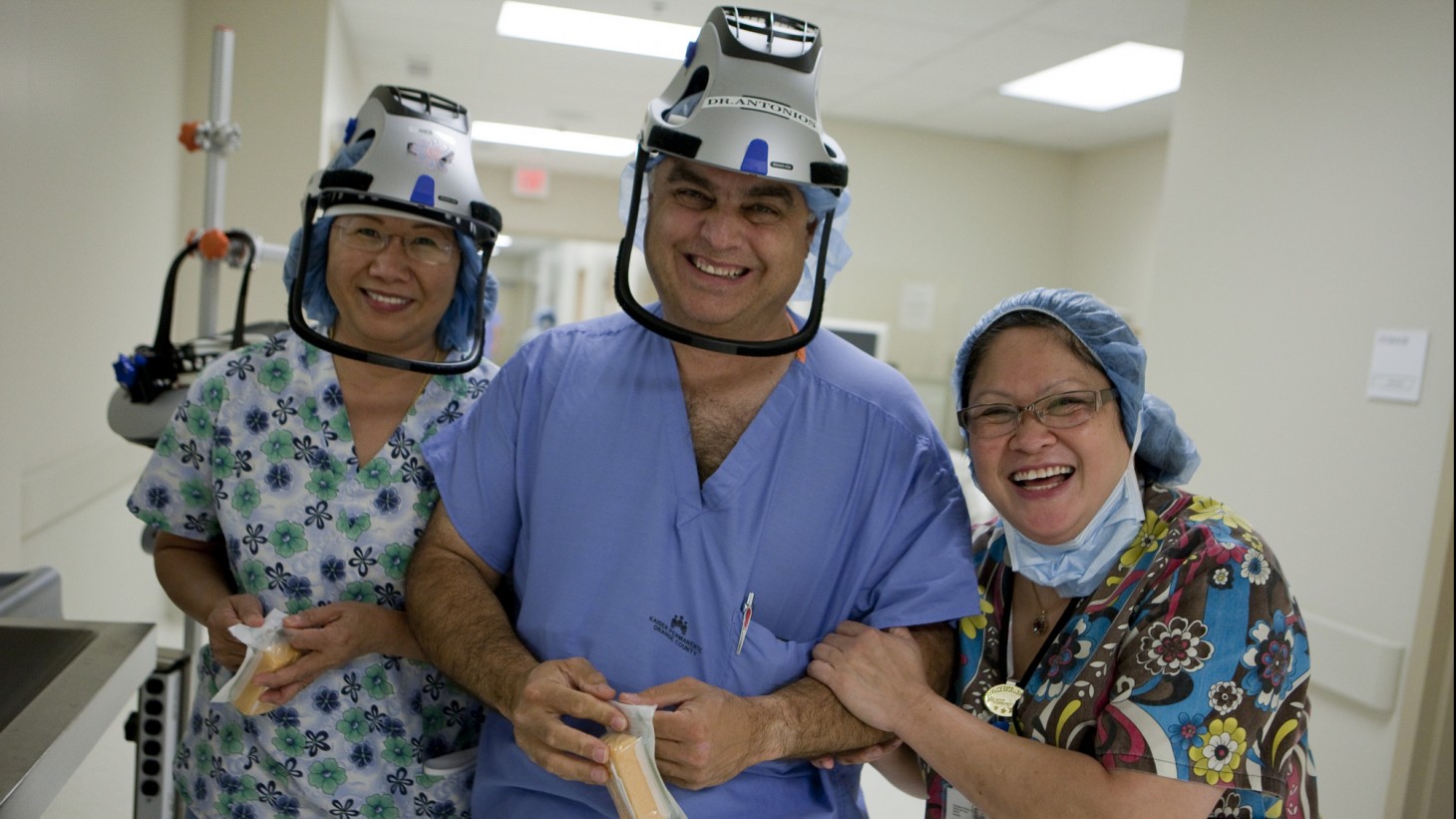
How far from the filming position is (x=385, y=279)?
1.46 m

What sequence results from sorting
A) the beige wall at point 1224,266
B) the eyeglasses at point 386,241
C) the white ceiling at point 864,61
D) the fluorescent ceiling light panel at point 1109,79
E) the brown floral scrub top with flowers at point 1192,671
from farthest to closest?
1. the fluorescent ceiling light panel at point 1109,79
2. the white ceiling at point 864,61
3. the beige wall at point 1224,266
4. the eyeglasses at point 386,241
5. the brown floral scrub top with flowers at point 1192,671

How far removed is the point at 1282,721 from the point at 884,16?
11.2ft

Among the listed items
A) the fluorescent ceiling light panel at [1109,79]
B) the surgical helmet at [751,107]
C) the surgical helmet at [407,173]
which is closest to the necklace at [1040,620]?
the surgical helmet at [751,107]

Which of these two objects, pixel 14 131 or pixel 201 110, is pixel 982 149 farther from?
pixel 14 131

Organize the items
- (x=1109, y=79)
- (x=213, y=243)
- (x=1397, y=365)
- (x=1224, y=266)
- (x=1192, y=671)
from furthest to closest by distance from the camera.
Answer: (x=1109, y=79) → (x=1224, y=266) → (x=1397, y=365) → (x=213, y=243) → (x=1192, y=671)

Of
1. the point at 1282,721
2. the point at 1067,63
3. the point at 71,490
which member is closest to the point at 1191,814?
the point at 1282,721

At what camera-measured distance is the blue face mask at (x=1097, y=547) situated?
1304 mm

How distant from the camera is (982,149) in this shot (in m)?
6.28

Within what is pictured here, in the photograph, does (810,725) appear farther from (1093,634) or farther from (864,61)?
(864,61)

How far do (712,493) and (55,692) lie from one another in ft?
2.34

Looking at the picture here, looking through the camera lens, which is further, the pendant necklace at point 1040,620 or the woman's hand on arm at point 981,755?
the pendant necklace at point 1040,620

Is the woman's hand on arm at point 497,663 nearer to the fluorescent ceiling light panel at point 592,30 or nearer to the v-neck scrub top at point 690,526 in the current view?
the v-neck scrub top at point 690,526

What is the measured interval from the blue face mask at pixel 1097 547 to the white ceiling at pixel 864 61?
2.92 meters

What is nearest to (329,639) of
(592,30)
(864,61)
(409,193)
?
(409,193)
